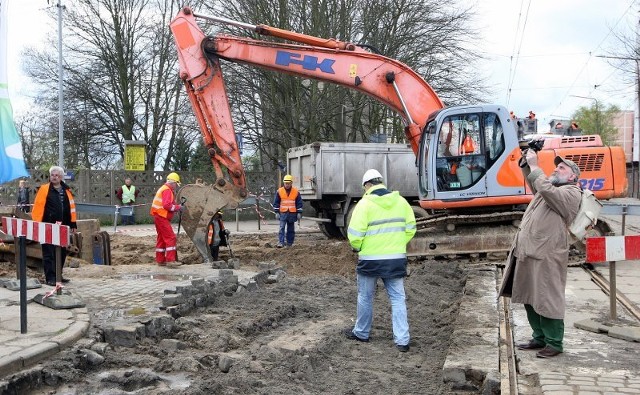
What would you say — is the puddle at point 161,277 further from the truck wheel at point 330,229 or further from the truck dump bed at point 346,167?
the truck wheel at point 330,229

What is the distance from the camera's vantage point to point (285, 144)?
25484 mm

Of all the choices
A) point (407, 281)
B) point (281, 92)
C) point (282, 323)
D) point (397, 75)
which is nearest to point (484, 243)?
point (407, 281)

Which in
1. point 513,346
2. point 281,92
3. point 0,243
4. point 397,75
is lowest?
point 513,346

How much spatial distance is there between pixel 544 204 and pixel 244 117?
20210mm

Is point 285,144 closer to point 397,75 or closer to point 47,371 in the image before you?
point 397,75

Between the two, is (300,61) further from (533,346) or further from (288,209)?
(533,346)

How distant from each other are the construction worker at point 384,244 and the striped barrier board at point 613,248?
226 cm

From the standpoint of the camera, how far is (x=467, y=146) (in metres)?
11.9

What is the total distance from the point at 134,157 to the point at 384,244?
20373mm

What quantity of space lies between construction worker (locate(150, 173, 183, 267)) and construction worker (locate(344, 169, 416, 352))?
5422mm

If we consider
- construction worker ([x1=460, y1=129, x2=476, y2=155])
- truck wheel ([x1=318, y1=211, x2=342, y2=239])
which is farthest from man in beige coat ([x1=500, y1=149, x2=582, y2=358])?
truck wheel ([x1=318, y1=211, x2=342, y2=239])

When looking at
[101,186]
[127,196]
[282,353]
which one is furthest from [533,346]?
[101,186]

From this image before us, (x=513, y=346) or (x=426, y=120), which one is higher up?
(x=426, y=120)

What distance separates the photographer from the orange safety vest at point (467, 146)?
1187 cm
